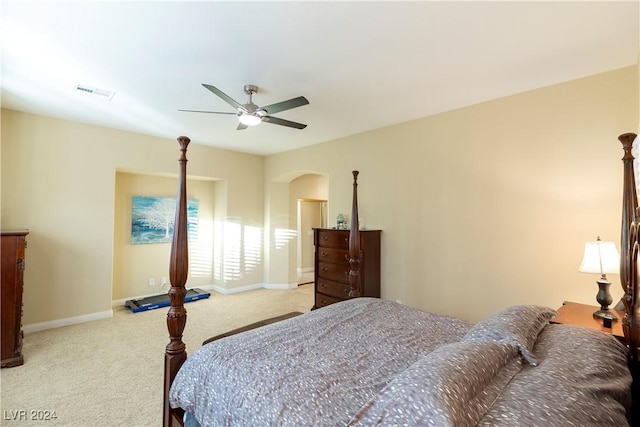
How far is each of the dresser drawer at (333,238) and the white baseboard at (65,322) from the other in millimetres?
3194

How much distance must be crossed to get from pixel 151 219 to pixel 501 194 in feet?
17.2

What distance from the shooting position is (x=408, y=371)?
965mm

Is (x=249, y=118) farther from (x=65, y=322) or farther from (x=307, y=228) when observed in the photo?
(x=307, y=228)

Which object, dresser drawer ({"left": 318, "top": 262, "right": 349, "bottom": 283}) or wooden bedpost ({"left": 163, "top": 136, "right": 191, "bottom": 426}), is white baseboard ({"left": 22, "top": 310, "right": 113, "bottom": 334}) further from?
wooden bedpost ({"left": 163, "top": 136, "right": 191, "bottom": 426})

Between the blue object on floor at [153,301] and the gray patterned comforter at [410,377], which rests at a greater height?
the gray patterned comforter at [410,377]

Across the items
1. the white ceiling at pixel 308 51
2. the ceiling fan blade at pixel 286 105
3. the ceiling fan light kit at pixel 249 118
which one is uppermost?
the white ceiling at pixel 308 51

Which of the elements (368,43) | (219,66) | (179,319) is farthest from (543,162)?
(179,319)

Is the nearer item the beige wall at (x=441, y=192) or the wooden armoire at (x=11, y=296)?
the beige wall at (x=441, y=192)

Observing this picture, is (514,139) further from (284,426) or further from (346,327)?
(284,426)

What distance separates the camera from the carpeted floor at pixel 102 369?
6.82 feet

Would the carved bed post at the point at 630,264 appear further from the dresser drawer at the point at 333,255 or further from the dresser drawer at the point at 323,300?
the dresser drawer at the point at 323,300

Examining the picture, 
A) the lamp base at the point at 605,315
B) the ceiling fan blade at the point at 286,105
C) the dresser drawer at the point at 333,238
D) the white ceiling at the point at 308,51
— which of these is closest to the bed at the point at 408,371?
the lamp base at the point at 605,315

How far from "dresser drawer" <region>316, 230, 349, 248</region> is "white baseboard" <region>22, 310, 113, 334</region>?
126 inches

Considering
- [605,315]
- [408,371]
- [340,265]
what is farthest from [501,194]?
[408,371]
